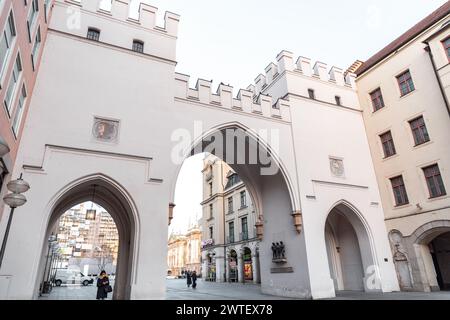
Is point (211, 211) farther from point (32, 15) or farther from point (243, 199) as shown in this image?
point (32, 15)

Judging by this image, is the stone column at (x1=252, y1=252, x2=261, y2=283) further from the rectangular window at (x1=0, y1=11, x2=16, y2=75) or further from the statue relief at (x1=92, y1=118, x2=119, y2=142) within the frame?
the rectangular window at (x1=0, y1=11, x2=16, y2=75)

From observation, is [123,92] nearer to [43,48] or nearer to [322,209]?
[43,48]

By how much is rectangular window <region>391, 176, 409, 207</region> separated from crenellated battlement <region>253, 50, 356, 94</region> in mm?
6119

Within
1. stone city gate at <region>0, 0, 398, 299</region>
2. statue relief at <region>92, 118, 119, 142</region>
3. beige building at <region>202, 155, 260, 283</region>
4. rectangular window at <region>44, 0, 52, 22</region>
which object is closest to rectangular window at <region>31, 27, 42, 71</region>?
stone city gate at <region>0, 0, 398, 299</region>

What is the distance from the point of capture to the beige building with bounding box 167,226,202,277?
5472 cm

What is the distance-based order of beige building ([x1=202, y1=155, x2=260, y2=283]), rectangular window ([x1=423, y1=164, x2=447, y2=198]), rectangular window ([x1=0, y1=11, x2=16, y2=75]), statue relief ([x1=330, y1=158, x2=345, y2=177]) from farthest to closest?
beige building ([x1=202, y1=155, x2=260, y2=283])
statue relief ([x1=330, y1=158, x2=345, y2=177])
rectangular window ([x1=423, y1=164, x2=447, y2=198])
rectangular window ([x1=0, y1=11, x2=16, y2=75])

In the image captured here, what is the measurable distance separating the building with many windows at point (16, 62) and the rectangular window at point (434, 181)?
15.6m

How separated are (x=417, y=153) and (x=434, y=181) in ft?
4.85

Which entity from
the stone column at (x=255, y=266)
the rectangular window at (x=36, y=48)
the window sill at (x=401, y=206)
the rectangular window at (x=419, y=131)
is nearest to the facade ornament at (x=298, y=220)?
the window sill at (x=401, y=206)

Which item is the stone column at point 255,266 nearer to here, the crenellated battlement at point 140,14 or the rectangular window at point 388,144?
the rectangular window at point 388,144

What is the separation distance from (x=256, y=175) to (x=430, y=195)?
7883 millimetres

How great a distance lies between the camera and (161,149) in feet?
38.6

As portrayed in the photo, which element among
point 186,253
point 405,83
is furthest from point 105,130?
point 186,253

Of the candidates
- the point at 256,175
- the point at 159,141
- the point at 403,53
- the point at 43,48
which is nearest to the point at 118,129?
the point at 159,141
